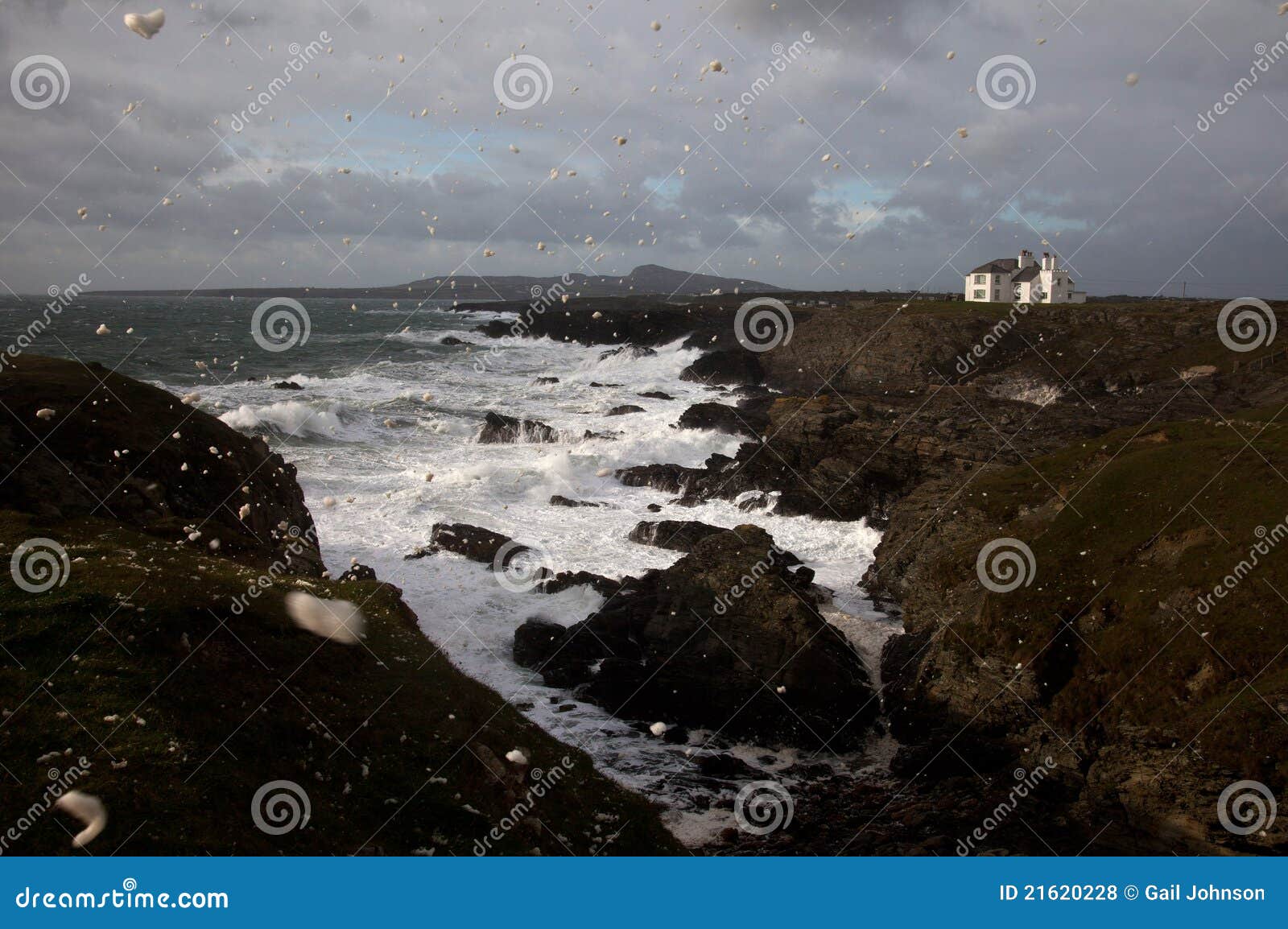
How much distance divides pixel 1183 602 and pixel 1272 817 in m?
4.80

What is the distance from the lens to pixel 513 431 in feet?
172

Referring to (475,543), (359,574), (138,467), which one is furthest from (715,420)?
(138,467)

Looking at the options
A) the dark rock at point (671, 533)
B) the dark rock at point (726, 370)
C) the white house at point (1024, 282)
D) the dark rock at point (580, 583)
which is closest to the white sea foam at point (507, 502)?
the dark rock at point (580, 583)

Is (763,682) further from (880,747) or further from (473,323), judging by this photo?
(473,323)

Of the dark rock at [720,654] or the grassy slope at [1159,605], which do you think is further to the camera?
the dark rock at [720,654]

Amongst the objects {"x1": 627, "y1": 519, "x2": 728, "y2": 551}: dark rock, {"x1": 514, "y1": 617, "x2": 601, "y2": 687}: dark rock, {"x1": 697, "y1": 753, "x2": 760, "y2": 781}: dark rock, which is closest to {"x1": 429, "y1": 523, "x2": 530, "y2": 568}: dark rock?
{"x1": 627, "y1": 519, "x2": 728, "y2": 551}: dark rock

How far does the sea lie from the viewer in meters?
18.9

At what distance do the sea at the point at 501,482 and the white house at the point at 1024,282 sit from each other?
129 ft

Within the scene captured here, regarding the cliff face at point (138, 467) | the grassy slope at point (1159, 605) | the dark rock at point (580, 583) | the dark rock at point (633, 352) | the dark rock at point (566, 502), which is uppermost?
the dark rock at point (633, 352)

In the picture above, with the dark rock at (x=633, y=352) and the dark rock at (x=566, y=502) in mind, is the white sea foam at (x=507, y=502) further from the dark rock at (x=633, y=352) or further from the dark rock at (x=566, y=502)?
the dark rock at (x=633, y=352)

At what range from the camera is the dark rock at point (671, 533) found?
103 ft

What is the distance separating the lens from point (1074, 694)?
16.7 m

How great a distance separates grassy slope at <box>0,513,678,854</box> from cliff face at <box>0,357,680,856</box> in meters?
0.03

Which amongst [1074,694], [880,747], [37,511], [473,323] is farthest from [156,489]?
[473,323]
